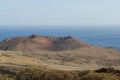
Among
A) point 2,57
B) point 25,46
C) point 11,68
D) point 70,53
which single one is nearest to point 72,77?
point 11,68

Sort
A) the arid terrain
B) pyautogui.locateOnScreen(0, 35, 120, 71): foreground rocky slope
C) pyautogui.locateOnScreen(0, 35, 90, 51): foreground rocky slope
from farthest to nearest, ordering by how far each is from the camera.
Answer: pyautogui.locateOnScreen(0, 35, 90, 51): foreground rocky slope → pyautogui.locateOnScreen(0, 35, 120, 71): foreground rocky slope → the arid terrain

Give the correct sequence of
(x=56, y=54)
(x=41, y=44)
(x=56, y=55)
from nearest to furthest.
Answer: (x=56, y=55) < (x=56, y=54) < (x=41, y=44)

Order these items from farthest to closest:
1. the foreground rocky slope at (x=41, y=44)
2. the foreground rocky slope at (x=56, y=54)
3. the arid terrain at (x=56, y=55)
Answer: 1. the foreground rocky slope at (x=41, y=44)
2. the foreground rocky slope at (x=56, y=54)
3. the arid terrain at (x=56, y=55)

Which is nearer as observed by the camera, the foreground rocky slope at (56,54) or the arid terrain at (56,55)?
the arid terrain at (56,55)

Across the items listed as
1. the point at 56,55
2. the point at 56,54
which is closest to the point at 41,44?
the point at 56,54

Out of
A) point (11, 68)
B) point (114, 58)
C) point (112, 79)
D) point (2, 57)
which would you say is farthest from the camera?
Answer: point (114, 58)

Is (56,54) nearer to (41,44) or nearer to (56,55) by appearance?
(56,55)

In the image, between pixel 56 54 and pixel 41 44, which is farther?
pixel 41 44

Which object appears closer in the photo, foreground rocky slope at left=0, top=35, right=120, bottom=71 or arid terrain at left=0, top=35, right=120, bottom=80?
arid terrain at left=0, top=35, right=120, bottom=80

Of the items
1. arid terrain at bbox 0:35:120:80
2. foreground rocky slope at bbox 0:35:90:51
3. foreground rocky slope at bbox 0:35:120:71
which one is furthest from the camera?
foreground rocky slope at bbox 0:35:90:51

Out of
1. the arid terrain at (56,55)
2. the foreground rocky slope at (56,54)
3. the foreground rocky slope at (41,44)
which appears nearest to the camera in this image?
the arid terrain at (56,55)

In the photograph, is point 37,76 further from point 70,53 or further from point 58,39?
point 58,39
